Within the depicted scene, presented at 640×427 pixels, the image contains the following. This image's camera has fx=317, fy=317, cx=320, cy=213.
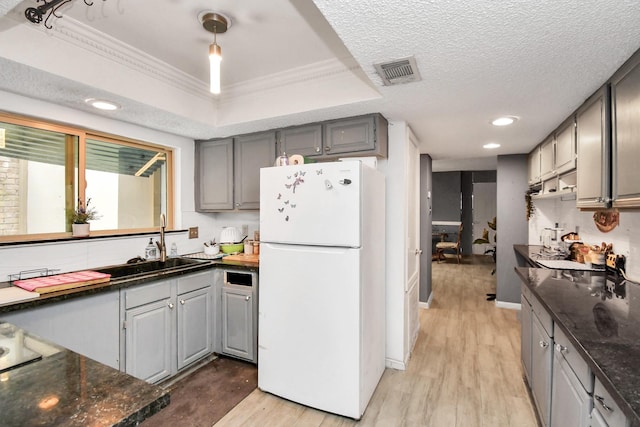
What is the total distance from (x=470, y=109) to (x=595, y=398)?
1883 mm

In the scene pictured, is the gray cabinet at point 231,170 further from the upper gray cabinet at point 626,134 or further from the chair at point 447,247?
the chair at point 447,247

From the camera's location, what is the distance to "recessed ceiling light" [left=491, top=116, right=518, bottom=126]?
8.38ft

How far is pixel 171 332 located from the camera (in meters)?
2.42

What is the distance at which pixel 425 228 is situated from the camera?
14.7 ft

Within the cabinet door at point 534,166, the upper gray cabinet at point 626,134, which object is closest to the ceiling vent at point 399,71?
the upper gray cabinet at point 626,134

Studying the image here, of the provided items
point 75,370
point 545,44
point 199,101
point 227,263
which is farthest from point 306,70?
point 75,370

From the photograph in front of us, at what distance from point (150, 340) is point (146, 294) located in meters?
0.34

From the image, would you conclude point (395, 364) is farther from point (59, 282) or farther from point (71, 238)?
point (71, 238)

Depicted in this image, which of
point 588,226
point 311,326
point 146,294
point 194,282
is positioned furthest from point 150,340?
point 588,226

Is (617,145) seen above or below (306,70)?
below

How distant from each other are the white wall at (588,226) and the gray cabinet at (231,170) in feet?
8.97

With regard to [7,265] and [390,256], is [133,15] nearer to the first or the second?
[7,265]

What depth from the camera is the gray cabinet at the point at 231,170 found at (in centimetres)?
301

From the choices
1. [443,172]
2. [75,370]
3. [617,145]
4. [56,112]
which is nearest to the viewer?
[75,370]
